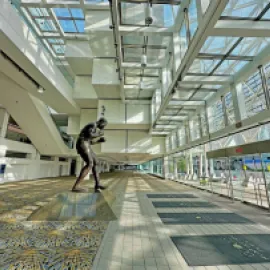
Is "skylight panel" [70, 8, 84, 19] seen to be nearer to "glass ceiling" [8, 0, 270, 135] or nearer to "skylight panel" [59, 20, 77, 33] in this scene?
"glass ceiling" [8, 0, 270, 135]

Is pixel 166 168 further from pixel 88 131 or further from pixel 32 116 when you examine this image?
pixel 88 131

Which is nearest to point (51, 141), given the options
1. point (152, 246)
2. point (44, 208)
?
point (44, 208)

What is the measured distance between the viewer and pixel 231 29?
8.58 feet

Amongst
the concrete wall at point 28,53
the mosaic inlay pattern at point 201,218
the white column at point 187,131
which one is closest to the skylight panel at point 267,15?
the mosaic inlay pattern at point 201,218

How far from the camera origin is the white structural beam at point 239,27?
2.59 metres

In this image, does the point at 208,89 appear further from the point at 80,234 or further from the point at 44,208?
the point at 44,208

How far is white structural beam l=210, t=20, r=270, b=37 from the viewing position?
102 inches

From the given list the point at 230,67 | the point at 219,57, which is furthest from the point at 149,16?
the point at 230,67

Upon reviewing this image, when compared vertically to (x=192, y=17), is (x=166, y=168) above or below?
below

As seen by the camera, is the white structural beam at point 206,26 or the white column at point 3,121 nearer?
the white structural beam at point 206,26

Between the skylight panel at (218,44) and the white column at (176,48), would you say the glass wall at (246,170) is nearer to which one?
the skylight panel at (218,44)

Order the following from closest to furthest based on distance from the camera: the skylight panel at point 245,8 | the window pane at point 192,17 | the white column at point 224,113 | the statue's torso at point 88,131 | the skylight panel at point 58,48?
the skylight panel at point 245,8, the window pane at point 192,17, the statue's torso at point 88,131, the white column at point 224,113, the skylight panel at point 58,48

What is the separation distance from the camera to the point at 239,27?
2.63 m

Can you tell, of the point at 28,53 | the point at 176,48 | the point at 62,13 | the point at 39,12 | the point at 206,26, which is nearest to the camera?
the point at 206,26
